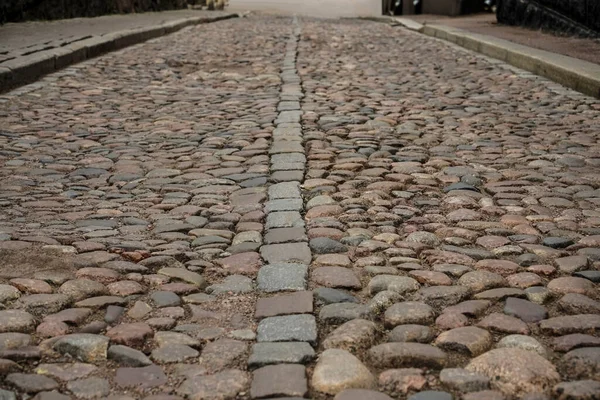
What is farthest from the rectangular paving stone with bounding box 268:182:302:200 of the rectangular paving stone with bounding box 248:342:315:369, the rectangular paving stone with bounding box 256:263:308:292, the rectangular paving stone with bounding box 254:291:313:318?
the rectangular paving stone with bounding box 248:342:315:369

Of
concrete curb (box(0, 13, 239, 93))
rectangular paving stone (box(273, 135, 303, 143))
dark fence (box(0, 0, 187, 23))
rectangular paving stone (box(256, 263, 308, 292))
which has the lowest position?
rectangular paving stone (box(273, 135, 303, 143))

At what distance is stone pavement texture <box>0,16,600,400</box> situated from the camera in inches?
85.8

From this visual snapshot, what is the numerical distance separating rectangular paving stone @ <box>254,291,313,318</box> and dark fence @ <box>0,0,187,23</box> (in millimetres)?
11357

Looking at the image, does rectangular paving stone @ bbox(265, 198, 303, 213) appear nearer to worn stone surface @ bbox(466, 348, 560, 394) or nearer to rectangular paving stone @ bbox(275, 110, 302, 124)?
worn stone surface @ bbox(466, 348, 560, 394)

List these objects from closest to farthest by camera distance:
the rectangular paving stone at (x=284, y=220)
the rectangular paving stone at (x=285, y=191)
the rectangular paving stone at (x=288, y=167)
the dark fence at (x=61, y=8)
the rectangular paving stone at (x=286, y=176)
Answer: the rectangular paving stone at (x=284, y=220) → the rectangular paving stone at (x=285, y=191) → the rectangular paving stone at (x=286, y=176) → the rectangular paving stone at (x=288, y=167) → the dark fence at (x=61, y=8)

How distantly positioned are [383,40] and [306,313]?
12.3 m

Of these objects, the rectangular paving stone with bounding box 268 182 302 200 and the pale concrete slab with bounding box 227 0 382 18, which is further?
the pale concrete slab with bounding box 227 0 382 18

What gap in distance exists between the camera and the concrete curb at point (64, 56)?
7527mm

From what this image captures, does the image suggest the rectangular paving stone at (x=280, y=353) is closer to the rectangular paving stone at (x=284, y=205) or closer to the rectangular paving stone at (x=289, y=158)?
the rectangular paving stone at (x=284, y=205)

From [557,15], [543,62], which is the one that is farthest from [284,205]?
[557,15]

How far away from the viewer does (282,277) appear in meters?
2.87

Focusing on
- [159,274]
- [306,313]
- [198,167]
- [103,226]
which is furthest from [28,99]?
[306,313]

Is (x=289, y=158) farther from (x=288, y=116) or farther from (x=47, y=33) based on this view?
(x=47, y=33)

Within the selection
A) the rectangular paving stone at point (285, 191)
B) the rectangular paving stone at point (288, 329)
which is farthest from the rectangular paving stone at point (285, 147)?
the rectangular paving stone at point (288, 329)
